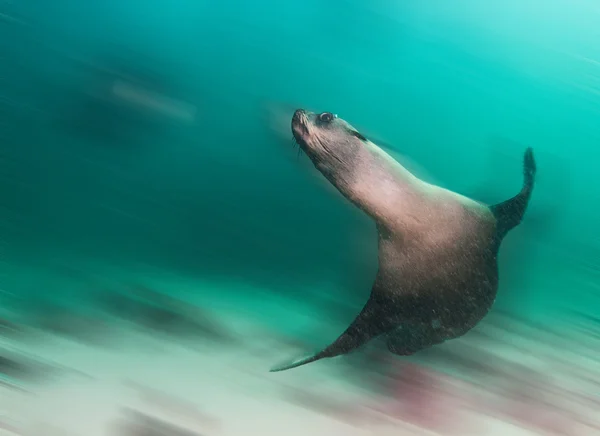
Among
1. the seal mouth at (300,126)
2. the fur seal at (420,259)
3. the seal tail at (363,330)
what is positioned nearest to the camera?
the seal mouth at (300,126)

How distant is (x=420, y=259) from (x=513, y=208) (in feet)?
1.90

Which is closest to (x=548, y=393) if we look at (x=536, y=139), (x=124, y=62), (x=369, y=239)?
(x=369, y=239)

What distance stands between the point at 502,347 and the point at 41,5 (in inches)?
119

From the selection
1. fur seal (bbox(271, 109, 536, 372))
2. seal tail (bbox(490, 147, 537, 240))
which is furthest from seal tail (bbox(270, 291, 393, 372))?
seal tail (bbox(490, 147, 537, 240))

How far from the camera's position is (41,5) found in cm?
209

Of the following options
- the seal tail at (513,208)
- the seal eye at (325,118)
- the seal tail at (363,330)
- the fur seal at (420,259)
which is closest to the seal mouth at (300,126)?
the seal eye at (325,118)

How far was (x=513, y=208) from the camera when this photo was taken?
1873 mm

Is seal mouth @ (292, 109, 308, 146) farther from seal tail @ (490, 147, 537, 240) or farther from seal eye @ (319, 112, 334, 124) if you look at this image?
seal tail @ (490, 147, 537, 240)

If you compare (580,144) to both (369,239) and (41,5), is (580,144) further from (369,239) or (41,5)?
(41,5)

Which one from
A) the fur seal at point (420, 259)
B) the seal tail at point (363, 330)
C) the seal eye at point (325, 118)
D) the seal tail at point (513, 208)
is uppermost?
the seal tail at point (513, 208)

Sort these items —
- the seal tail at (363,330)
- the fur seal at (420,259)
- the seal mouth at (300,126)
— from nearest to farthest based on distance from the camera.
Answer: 1. the seal mouth at (300,126)
2. the fur seal at (420,259)
3. the seal tail at (363,330)

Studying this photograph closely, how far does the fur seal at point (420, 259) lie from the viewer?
1.60m

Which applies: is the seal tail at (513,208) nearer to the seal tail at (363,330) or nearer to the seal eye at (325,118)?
the seal tail at (363,330)

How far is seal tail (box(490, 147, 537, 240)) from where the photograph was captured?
1.83 metres
